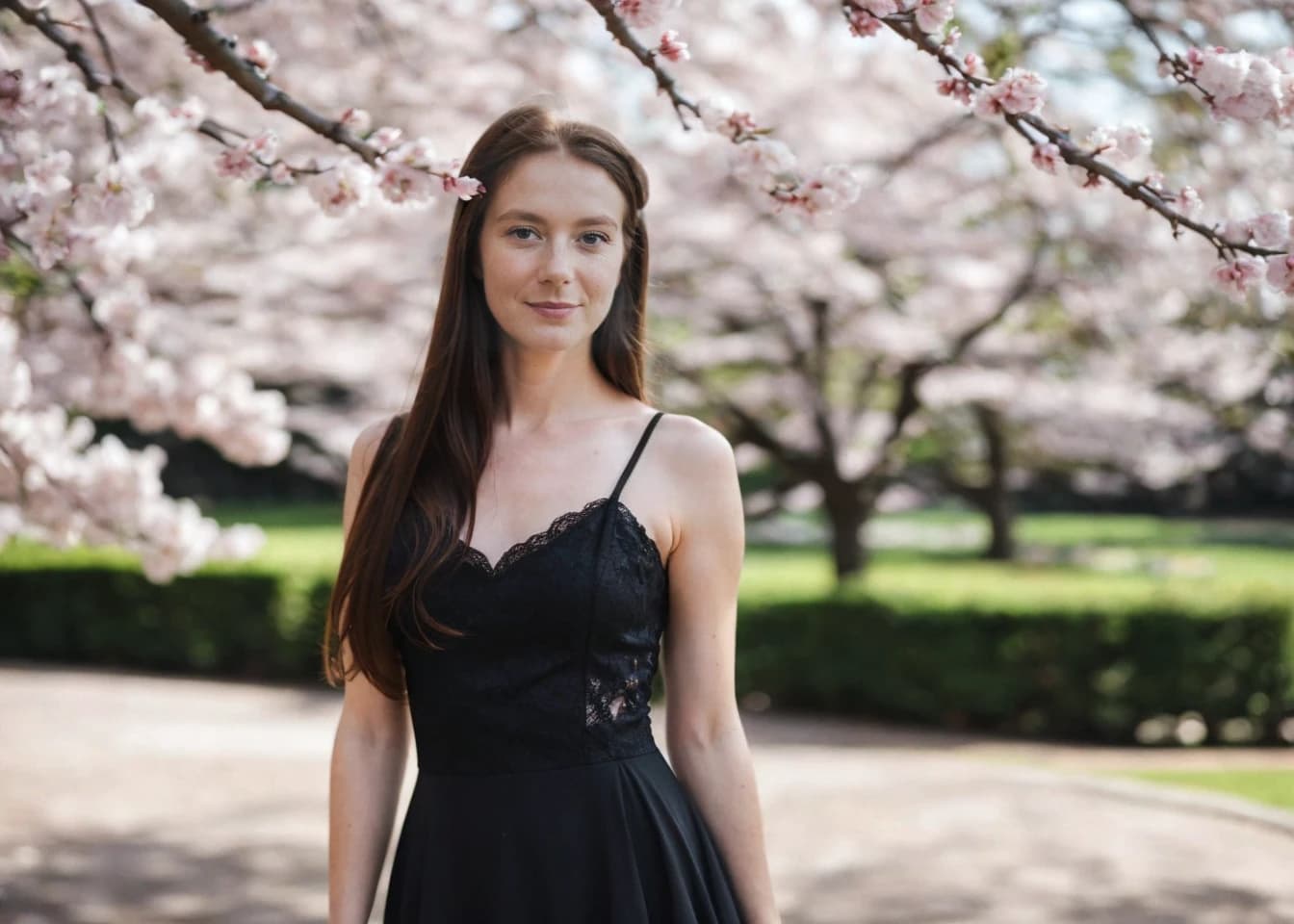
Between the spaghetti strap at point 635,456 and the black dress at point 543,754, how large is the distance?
31mm

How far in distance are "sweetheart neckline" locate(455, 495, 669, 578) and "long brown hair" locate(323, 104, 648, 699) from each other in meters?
0.03

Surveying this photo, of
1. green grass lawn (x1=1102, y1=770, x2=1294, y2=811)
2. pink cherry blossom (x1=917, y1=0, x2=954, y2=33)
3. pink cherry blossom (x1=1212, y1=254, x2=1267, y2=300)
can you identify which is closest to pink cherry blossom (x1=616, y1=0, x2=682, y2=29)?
pink cherry blossom (x1=917, y1=0, x2=954, y2=33)

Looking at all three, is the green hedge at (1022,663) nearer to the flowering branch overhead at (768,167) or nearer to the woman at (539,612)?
the flowering branch overhead at (768,167)

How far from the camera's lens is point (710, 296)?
9.98m

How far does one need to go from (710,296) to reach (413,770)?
14.3 ft

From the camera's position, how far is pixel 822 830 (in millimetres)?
→ 6180

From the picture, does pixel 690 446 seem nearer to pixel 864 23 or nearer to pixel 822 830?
pixel 864 23

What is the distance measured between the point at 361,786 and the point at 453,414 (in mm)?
495

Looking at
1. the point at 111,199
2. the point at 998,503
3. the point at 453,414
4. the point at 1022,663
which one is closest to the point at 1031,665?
the point at 1022,663

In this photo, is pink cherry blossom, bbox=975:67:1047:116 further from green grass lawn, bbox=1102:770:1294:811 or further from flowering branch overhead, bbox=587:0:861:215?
green grass lawn, bbox=1102:770:1294:811

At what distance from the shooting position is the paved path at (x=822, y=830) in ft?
16.7

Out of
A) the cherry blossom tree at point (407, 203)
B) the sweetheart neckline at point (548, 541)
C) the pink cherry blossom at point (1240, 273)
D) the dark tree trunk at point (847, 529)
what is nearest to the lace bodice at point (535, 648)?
the sweetheart neckline at point (548, 541)

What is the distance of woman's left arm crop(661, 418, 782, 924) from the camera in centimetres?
191

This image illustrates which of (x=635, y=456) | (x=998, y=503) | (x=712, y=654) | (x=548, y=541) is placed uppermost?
(x=998, y=503)
